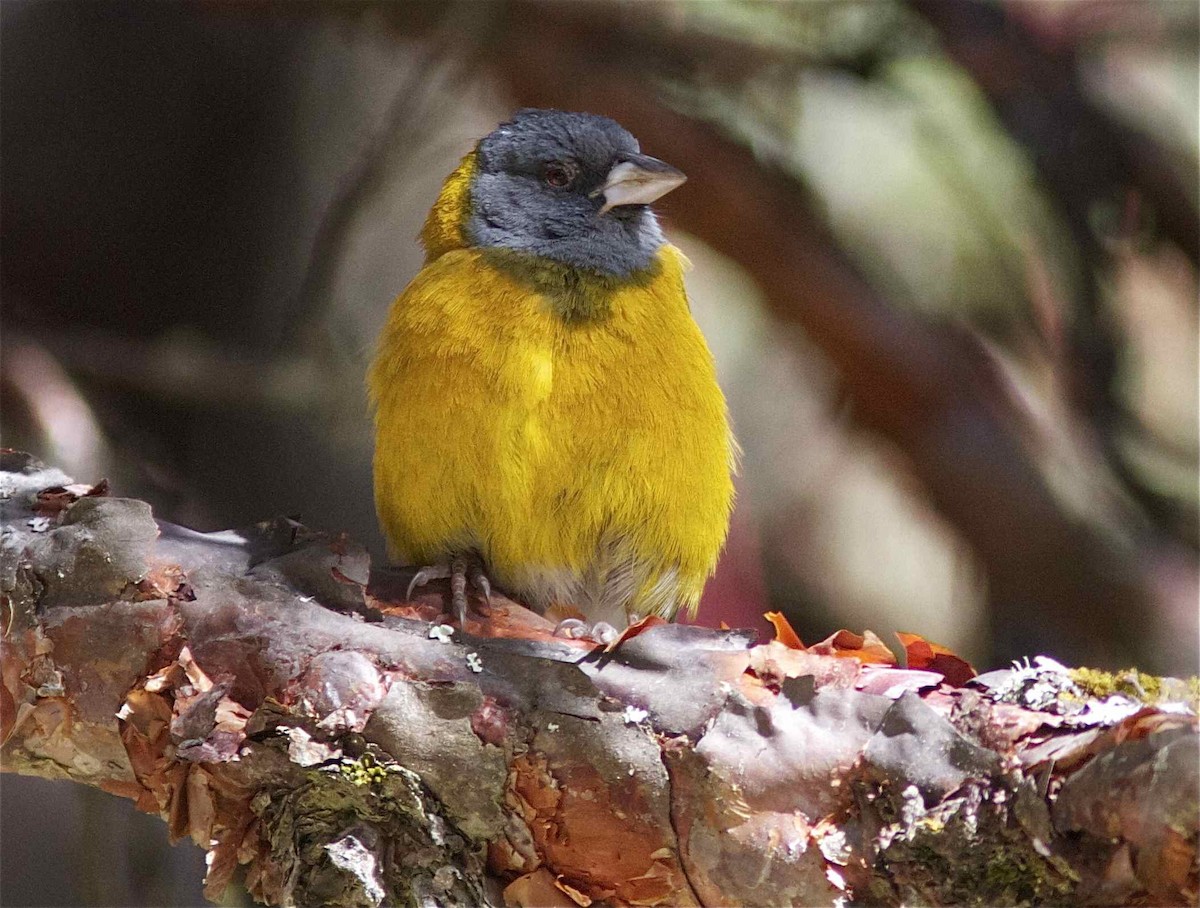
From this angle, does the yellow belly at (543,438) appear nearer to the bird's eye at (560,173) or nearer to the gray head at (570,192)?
the gray head at (570,192)

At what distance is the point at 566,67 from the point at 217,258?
1.50 m

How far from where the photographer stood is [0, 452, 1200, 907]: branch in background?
1848 mm

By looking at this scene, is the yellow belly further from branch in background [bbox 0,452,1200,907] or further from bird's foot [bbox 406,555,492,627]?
branch in background [bbox 0,452,1200,907]

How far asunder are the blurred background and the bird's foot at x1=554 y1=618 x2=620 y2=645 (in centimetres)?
190

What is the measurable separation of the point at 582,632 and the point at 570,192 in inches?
57.3

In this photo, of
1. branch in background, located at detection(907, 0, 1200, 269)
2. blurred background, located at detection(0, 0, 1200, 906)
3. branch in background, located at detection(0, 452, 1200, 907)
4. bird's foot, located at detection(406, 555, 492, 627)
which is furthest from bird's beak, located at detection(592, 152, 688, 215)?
branch in background, located at detection(907, 0, 1200, 269)

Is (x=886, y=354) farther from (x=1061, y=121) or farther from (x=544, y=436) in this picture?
(x=544, y=436)

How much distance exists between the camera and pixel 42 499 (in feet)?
8.22

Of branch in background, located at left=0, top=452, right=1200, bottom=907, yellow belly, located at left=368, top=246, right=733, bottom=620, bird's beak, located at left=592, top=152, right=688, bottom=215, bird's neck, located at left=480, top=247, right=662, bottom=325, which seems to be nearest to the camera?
branch in background, located at left=0, top=452, right=1200, bottom=907

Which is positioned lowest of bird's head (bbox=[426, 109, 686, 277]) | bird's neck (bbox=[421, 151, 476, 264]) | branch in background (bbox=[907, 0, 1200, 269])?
bird's neck (bbox=[421, 151, 476, 264])

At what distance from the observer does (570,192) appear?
146 inches

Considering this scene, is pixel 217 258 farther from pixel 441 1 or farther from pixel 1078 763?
pixel 1078 763

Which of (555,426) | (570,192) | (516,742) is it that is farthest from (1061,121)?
(516,742)

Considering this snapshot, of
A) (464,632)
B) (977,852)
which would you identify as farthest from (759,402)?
(977,852)
